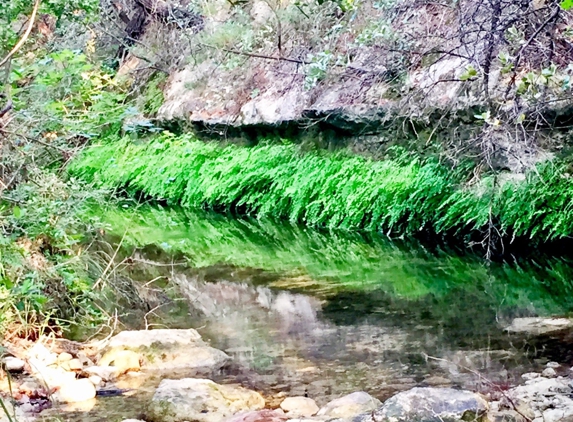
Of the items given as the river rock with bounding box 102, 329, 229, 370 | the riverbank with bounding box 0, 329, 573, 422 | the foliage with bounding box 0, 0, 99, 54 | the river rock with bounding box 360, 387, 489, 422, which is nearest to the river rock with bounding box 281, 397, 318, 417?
the riverbank with bounding box 0, 329, 573, 422

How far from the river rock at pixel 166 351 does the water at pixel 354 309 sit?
209mm

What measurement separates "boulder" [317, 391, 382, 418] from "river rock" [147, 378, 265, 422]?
0.50m

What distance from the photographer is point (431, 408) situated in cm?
411

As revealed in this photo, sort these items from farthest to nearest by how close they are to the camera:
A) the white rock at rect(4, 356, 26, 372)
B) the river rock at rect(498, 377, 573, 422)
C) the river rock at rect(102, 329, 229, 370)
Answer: the river rock at rect(102, 329, 229, 370)
the white rock at rect(4, 356, 26, 372)
the river rock at rect(498, 377, 573, 422)

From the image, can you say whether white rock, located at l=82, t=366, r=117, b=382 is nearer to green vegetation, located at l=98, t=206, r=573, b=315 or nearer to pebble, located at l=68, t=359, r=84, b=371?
pebble, located at l=68, t=359, r=84, b=371

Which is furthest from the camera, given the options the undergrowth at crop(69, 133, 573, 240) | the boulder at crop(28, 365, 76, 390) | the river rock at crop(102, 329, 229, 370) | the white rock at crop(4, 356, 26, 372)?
the undergrowth at crop(69, 133, 573, 240)

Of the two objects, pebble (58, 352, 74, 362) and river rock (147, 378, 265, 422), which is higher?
river rock (147, 378, 265, 422)

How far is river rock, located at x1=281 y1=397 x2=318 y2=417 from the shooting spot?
15.4 ft

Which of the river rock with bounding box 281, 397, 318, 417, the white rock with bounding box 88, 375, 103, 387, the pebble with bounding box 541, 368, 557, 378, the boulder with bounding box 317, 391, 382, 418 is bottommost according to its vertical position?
the white rock with bounding box 88, 375, 103, 387

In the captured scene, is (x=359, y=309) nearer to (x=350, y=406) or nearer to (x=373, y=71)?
(x=350, y=406)

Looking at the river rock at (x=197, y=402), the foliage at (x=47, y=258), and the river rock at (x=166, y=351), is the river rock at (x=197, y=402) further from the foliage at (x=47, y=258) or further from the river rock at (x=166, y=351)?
the foliage at (x=47, y=258)

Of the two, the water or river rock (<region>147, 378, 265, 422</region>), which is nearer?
river rock (<region>147, 378, 265, 422</region>)

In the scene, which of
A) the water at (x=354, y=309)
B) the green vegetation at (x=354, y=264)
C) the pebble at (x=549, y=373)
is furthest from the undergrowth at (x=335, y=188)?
the pebble at (x=549, y=373)

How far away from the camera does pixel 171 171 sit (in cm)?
1605
